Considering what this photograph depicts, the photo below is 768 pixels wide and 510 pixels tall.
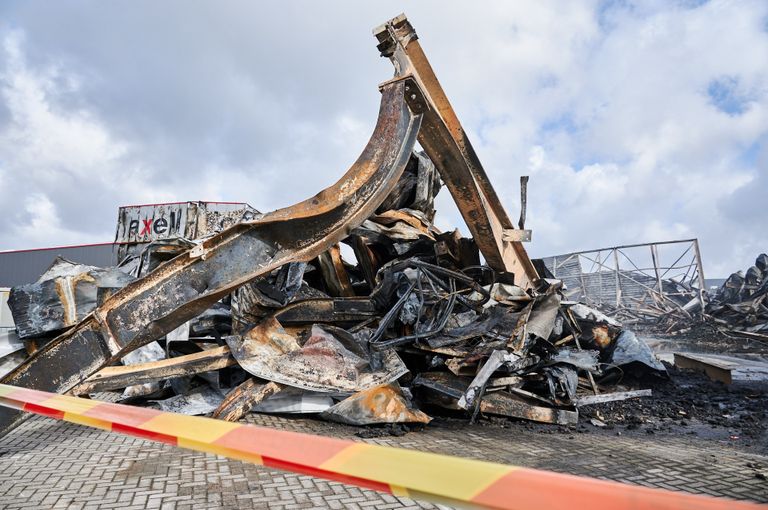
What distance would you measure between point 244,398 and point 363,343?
1.22 metres

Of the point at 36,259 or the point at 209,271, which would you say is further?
the point at 36,259

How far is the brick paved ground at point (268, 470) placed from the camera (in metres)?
2.23

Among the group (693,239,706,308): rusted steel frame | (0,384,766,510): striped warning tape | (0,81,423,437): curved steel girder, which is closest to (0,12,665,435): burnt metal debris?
(0,81,423,437): curved steel girder

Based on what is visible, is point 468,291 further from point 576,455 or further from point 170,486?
point 170,486

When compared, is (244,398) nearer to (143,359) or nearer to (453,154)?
(143,359)

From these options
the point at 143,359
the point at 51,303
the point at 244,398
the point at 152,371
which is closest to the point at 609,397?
the point at 244,398

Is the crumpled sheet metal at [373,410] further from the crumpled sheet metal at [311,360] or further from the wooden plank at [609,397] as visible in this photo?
the wooden plank at [609,397]

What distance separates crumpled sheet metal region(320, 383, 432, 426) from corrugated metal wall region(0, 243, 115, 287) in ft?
58.4

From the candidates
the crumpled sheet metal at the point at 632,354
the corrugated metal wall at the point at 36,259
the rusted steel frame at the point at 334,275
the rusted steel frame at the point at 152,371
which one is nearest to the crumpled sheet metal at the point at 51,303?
the rusted steel frame at the point at 152,371

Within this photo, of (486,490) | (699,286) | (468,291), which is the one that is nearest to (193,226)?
(468,291)

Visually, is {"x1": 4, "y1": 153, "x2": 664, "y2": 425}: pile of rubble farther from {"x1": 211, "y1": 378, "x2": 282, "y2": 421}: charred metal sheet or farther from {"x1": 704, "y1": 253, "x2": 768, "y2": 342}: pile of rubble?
{"x1": 704, "y1": 253, "x2": 768, "y2": 342}: pile of rubble

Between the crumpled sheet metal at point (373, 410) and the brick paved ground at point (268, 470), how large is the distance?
0.10 metres

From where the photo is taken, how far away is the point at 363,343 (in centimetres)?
435

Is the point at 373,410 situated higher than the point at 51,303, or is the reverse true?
the point at 51,303
